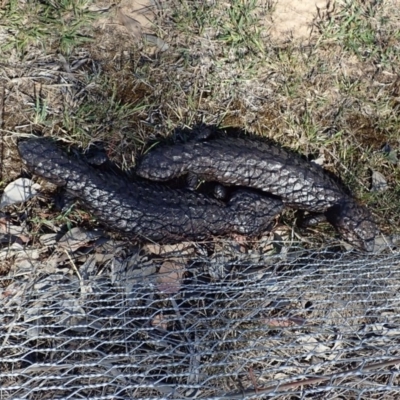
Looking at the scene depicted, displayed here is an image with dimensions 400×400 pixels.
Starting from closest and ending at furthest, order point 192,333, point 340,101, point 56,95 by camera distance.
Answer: point 192,333 → point 56,95 → point 340,101

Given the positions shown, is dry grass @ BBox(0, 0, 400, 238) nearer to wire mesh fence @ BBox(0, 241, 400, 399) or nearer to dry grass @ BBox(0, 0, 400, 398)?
dry grass @ BBox(0, 0, 400, 398)

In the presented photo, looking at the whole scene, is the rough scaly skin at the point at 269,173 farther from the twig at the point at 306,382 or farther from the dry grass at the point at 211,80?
the twig at the point at 306,382

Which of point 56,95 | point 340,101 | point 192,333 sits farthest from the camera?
point 340,101

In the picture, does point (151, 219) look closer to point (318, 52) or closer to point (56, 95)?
point (56, 95)

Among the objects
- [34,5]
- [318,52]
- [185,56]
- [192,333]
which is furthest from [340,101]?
[34,5]

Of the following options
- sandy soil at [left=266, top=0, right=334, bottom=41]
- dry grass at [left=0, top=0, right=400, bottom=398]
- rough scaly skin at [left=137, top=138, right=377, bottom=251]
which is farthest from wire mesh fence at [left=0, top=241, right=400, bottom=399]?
sandy soil at [left=266, top=0, right=334, bottom=41]

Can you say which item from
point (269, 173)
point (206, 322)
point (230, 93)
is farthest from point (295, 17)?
point (206, 322)

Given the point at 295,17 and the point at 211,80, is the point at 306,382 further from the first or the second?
the point at 295,17
